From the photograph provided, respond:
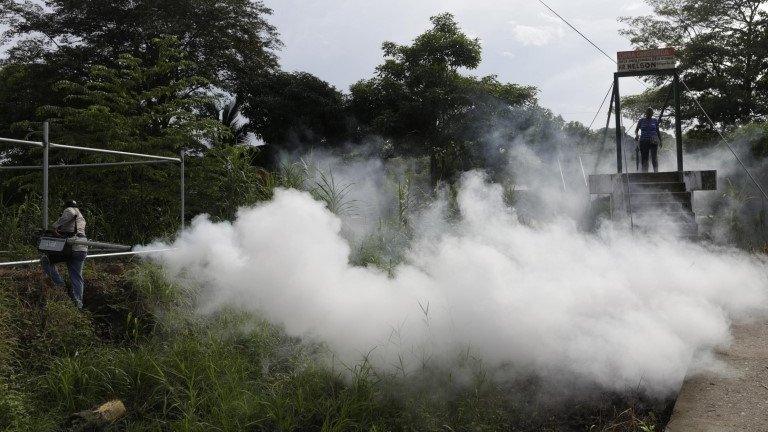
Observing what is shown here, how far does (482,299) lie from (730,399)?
170 centimetres

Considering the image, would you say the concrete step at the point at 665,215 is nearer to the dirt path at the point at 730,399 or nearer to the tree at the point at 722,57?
the dirt path at the point at 730,399

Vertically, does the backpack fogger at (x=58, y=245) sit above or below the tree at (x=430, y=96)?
below

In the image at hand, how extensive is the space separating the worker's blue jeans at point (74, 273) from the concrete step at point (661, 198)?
8.67 m

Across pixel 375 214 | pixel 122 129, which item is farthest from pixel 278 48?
pixel 375 214

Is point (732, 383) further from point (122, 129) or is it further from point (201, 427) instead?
point (122, 129)

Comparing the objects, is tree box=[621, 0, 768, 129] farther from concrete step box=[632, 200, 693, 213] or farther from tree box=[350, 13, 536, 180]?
concrete step box=[632, 200, 693, 213]

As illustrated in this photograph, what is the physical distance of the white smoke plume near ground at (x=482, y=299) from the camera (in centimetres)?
427

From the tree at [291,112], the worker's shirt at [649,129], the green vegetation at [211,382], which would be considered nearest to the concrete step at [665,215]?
the worker's shirt at [649,129]

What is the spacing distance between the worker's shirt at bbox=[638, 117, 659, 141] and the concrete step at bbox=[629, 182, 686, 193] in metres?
0.95

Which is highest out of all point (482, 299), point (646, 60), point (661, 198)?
point (646, 60)

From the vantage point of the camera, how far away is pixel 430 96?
22609mm

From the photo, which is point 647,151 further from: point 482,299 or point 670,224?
point 482,299


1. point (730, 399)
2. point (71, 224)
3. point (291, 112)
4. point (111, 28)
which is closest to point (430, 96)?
point (291, 112)

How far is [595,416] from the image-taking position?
381 centimetres
